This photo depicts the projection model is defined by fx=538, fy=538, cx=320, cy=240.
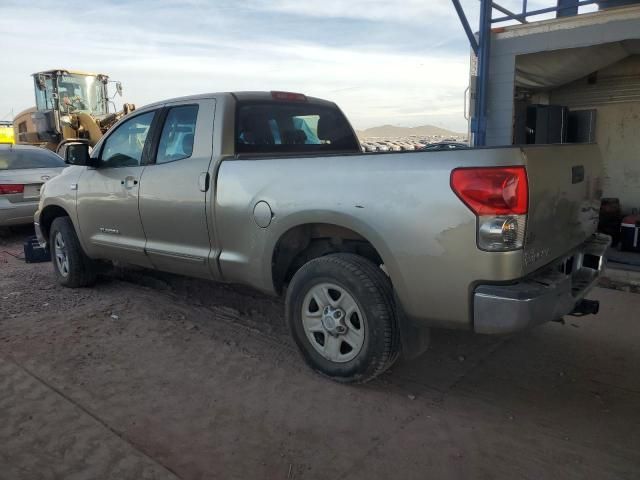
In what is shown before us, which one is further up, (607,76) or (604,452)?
(607,76)

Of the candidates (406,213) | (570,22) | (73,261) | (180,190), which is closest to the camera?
(406,213)

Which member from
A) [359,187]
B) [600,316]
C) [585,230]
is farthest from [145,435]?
[600,316]

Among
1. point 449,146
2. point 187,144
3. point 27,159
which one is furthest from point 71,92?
point 187,144

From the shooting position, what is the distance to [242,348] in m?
4.07

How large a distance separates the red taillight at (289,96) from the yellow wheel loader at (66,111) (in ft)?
39.1

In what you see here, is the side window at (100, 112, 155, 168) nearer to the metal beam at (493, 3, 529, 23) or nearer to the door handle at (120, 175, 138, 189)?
the door handle at (120, 175, 138, 189)

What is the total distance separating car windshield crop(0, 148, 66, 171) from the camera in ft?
28.3

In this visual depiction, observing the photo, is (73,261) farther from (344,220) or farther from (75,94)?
(75,94)

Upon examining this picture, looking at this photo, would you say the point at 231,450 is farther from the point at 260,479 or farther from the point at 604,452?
the point at 604,452

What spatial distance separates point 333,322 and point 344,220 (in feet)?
2.15

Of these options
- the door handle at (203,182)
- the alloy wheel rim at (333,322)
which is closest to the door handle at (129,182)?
the door handle at (203,182)

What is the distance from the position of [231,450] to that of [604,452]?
1.89 metres

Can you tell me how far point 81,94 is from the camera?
656 inches

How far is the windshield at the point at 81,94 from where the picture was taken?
16078 millimetres
